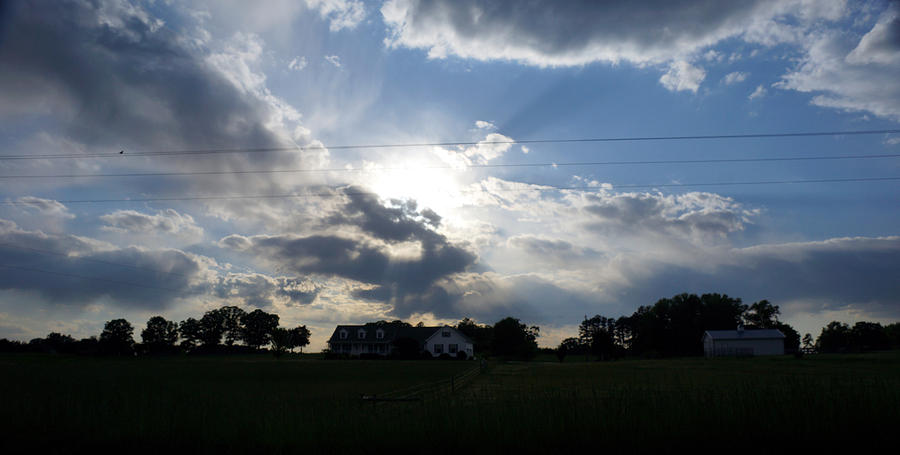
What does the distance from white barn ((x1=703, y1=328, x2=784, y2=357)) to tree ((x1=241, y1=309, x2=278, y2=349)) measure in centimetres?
10420

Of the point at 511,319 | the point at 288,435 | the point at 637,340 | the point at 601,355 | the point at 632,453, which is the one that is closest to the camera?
the point at 632,453

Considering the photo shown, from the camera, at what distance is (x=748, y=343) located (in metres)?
92.4

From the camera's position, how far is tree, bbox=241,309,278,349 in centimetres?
13725

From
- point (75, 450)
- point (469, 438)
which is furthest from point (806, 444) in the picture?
point (75, 450)

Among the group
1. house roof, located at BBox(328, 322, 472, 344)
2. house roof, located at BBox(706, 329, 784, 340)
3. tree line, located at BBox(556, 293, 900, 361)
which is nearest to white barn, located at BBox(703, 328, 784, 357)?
house roof, located at BBox(706, 329, 784, 340)

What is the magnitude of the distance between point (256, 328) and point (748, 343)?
114 m

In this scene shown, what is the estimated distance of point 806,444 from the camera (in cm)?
906

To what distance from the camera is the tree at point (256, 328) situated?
450 ft

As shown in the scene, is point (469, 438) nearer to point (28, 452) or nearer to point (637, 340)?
point (28, 452)

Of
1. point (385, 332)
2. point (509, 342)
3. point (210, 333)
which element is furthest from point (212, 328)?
point (509, 342)

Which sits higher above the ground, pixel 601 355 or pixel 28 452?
Answer: pixel 28 452

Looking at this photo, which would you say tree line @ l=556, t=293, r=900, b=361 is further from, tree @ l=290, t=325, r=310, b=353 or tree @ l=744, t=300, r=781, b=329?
tree @ l=290, t=325, r=310, b=353

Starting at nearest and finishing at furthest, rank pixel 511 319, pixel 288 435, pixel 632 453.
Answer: pixel 632 453, pixel 288 435, pixel 511 319

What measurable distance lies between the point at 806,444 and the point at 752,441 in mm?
911
